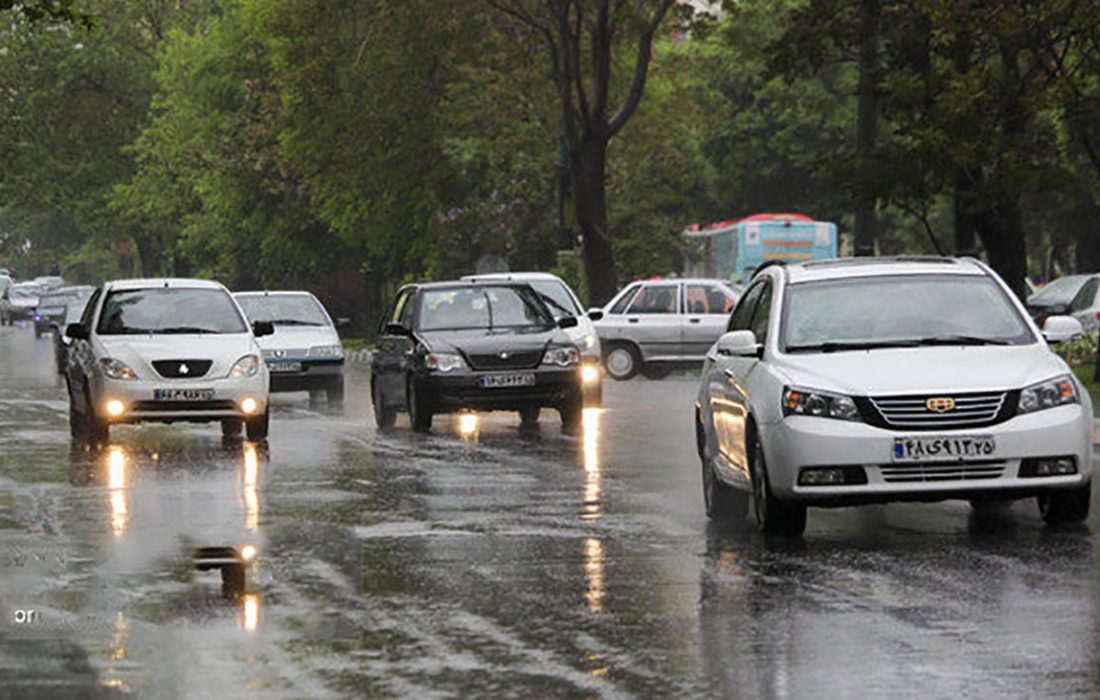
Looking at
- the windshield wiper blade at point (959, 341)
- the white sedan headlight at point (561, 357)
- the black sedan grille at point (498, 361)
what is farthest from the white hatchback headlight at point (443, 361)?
the windshield wiper blade at point (959, 341)

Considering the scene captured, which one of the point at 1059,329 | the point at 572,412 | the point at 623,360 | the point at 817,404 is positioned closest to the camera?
the point at 817,404

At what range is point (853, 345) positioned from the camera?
1370 cm

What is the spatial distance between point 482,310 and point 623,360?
46.9 feet

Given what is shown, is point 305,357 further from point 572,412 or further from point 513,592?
point 513,592

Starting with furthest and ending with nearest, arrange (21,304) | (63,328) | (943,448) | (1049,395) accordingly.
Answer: (21,304) → (63,328) → (1049,395) → (943,448)

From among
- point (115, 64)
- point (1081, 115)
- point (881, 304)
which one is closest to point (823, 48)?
point (1081, 115)

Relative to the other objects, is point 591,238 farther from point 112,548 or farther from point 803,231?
point 112,548

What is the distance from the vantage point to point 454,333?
24906 millimetres

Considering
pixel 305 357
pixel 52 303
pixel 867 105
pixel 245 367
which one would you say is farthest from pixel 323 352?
pixel 52 303

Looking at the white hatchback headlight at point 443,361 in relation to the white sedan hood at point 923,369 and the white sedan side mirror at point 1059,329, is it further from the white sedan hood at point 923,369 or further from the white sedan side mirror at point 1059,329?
the white sedan hood at point 923,369

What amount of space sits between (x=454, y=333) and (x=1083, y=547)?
1308 centimetres

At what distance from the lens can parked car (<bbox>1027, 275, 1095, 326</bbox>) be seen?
38594mm

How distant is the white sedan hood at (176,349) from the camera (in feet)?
74.2

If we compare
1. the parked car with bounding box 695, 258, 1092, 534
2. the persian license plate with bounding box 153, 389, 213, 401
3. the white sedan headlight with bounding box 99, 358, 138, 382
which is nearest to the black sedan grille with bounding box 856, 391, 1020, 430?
the parked car with bounding box 695, 258, 1092, 534
